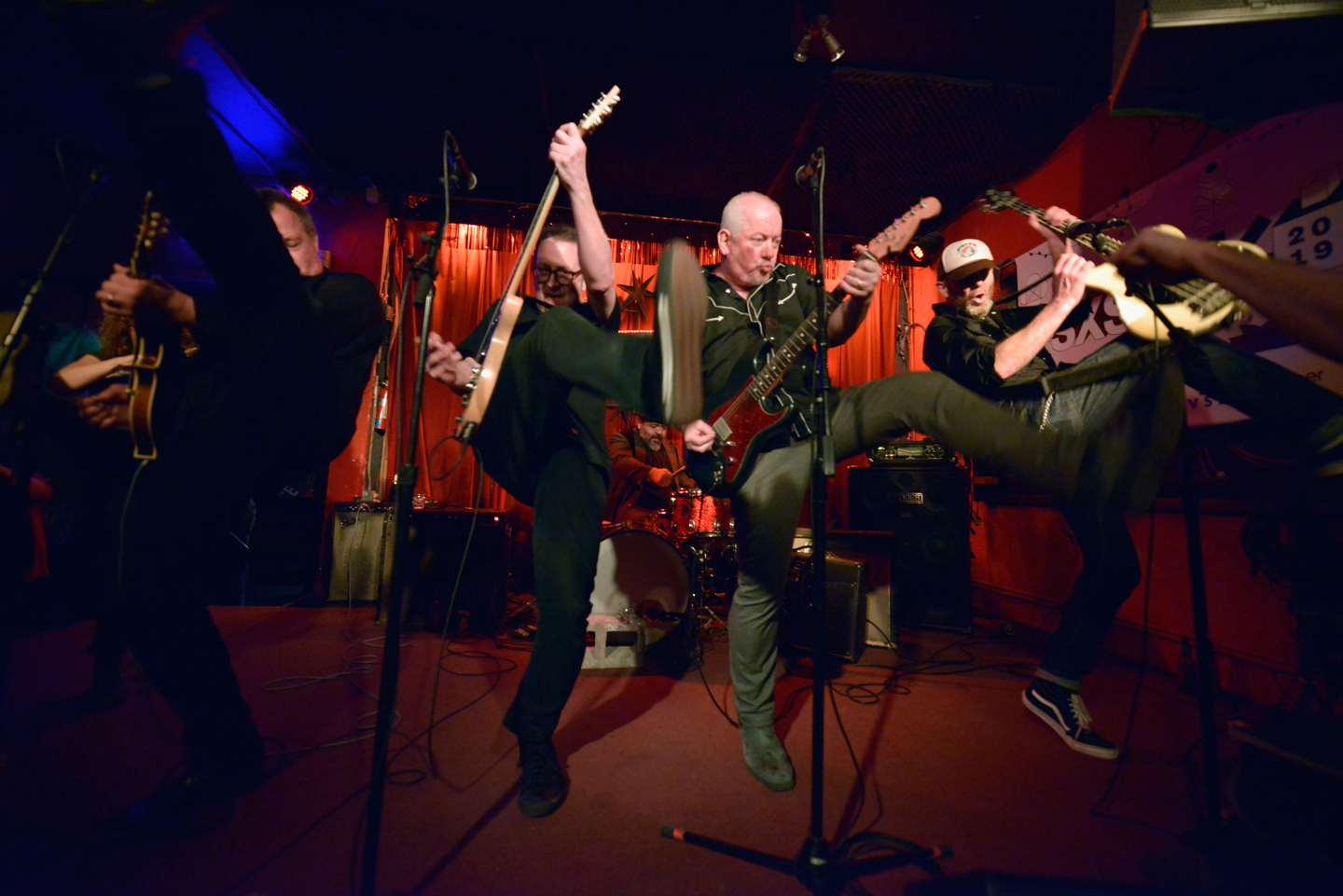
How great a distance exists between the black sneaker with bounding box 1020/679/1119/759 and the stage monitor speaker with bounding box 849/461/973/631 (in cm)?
153

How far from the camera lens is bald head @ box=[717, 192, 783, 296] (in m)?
2.19

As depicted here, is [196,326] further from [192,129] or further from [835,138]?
[835,138]

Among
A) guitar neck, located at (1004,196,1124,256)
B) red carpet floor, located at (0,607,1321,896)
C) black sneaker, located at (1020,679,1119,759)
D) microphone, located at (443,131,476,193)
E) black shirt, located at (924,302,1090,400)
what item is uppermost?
guitar neck, located at (1004,196,1124,256)

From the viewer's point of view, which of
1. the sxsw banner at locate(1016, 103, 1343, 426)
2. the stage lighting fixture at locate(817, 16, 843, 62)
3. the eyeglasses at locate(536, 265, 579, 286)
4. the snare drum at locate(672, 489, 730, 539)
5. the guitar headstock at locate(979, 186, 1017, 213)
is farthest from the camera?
the snare drum at locate(672, 489, 730, 539)

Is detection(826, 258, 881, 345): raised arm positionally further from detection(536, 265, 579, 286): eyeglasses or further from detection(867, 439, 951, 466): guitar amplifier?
detection(867, 439, 951, 466): guitar amplifier

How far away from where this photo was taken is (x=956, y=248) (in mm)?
2789

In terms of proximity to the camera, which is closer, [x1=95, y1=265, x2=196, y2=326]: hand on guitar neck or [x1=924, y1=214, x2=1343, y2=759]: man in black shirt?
[x1=95, y1=265, x2=196, y2=326]: hand on guitar neck

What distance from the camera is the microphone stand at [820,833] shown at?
1.22m

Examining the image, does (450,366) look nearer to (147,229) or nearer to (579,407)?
(579,407)

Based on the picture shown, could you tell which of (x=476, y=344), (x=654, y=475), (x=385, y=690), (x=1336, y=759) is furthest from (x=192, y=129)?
(x=654, y=475)

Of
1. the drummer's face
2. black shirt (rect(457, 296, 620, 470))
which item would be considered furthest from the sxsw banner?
the drummer's face

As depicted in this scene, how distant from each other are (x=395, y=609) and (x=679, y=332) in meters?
0.86

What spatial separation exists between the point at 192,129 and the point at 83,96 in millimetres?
5083

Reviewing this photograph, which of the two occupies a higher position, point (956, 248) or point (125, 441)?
point (956, 248)
